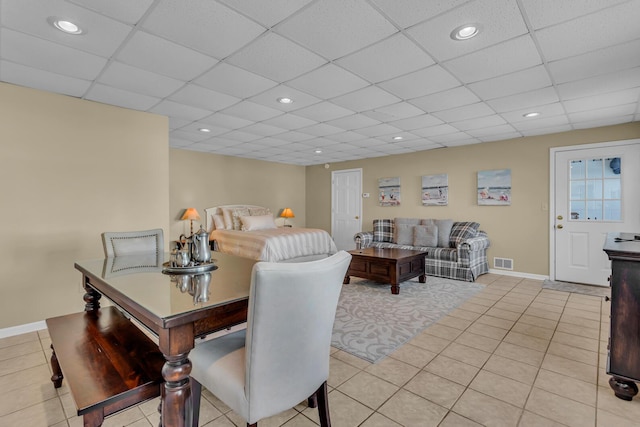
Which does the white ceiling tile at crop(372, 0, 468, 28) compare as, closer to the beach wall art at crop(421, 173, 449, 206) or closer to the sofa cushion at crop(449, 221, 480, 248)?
the sofa cushion at crop(449, 221, 480, 248)

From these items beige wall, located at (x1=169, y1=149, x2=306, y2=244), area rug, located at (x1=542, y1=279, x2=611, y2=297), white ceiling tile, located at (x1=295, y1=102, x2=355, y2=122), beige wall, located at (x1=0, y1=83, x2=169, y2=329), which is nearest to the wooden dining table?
beige wall, located at (x1=0, y1=83, x2=169, y2=329)

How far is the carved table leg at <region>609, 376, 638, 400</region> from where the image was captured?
189 cm

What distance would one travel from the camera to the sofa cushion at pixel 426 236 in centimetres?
562

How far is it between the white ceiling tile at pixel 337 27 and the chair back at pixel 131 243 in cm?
203

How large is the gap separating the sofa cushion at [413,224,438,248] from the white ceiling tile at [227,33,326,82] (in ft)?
13.1

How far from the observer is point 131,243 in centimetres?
265

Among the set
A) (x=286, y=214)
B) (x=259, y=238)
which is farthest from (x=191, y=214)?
(x=286, y=214)

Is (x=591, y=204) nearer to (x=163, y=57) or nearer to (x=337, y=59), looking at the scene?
(x=337, y=59)

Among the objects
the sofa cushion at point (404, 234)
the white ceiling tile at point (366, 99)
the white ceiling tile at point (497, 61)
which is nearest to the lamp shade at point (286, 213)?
the sofa cushion at point (404, 234)

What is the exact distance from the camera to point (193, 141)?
545cm

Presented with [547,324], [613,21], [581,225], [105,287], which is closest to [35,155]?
[105,287]

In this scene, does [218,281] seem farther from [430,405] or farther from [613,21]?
[613,21]

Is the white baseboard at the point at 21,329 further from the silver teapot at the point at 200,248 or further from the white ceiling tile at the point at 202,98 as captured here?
the white ceiling tile at the point at 202,98

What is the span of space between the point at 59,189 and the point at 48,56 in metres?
1.41
